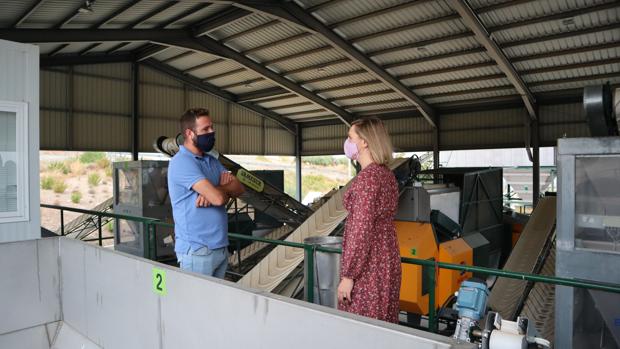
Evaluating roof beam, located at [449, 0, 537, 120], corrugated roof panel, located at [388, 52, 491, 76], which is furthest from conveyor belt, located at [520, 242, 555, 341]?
corrugated roof panel, located at [388, 52, 491, 76]

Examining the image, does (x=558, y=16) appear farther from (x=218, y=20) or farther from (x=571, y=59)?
(x=218, y=20)

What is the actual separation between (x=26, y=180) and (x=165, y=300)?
278 cm

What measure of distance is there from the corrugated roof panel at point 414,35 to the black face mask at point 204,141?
10.6 m

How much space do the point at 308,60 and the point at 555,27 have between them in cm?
781

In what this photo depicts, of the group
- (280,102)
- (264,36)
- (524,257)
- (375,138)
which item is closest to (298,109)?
(280,102)

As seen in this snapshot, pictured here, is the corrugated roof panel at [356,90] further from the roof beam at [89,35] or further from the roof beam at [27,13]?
the roof beam at [27,13]

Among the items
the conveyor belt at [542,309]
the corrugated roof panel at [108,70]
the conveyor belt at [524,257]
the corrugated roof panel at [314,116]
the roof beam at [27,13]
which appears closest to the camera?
the conveyor belt at [542,309]

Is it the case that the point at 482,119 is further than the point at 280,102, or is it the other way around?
the point at 280,102

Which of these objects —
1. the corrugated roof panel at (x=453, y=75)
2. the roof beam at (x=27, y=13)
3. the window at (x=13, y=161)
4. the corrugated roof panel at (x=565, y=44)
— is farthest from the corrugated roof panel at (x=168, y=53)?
the window at (x=13, y=161)

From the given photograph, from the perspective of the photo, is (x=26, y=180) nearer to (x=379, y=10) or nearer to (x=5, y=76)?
(x=5, y=76)

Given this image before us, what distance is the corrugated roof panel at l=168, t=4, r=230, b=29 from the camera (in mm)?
13595

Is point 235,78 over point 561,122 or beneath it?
over

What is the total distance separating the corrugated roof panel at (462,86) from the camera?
15086 mm

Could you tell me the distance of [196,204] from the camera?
10.4 feet
